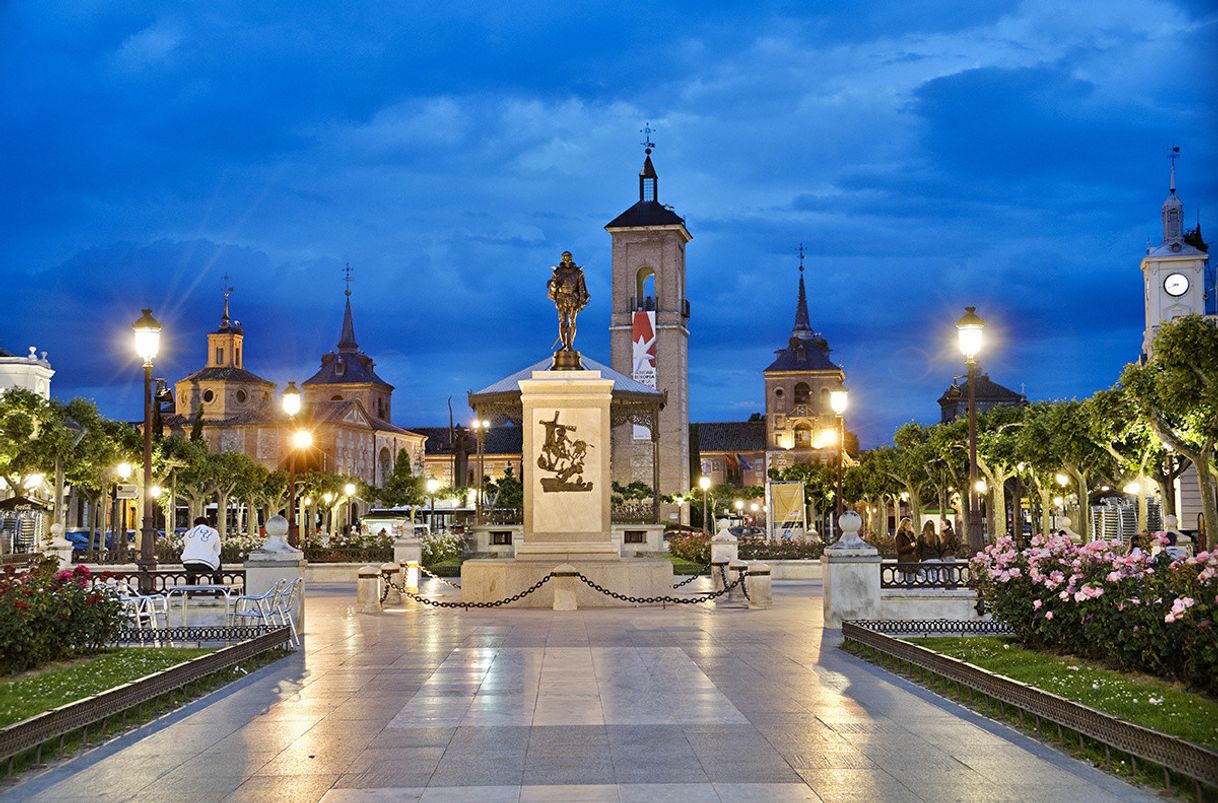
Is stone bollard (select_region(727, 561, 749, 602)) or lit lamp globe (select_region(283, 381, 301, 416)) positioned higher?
lit lamp globe (select_region(283, 381, 301, 416))

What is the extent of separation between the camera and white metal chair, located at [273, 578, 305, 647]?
18.7m

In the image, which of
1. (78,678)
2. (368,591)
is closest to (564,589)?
(368,591)

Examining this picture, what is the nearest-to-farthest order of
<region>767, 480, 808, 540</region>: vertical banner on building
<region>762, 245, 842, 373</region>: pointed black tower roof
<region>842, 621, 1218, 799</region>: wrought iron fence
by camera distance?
<region>842, 621, 1218, 799</region>: wrought iron fence < <region>767, 480, 808, 540</region>: vertical banner on building < <region>762, 245, 842, 373</region>: pointed black tower roof

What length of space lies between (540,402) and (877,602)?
8.70 meters

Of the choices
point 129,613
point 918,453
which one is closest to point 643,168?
point 918,453

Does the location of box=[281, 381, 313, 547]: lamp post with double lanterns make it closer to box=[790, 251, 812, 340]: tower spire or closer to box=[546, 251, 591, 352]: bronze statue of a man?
box=[546, 251, 591, 352]: bronze statue of a man

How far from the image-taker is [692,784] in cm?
891

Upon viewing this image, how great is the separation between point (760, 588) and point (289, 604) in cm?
1093

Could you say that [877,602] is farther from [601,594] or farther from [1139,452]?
[1139,452]

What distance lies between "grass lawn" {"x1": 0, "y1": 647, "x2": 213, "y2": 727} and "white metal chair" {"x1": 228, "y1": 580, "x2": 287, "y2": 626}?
186 cm

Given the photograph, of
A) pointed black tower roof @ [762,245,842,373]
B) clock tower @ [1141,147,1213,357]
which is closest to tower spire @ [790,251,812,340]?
pointed black tower roof @ [762,245,842,373]

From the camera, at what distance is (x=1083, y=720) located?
10164 millimetres

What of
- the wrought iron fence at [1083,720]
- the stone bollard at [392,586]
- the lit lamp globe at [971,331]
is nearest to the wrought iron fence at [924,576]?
the lit lamp globe at [971,331]

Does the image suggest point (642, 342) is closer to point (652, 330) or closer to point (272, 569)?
point (652, 330)
